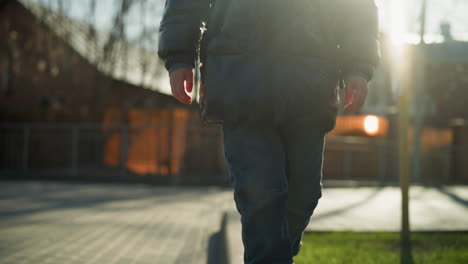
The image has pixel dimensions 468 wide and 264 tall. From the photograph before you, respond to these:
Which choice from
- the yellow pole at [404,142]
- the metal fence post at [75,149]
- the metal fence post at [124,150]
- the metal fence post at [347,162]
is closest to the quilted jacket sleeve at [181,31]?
the yellow pole at [404,142]

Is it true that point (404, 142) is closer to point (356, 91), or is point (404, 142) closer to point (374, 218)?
point (356, 91)

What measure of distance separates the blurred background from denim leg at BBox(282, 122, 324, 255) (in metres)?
10.1

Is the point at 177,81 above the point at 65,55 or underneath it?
underneath

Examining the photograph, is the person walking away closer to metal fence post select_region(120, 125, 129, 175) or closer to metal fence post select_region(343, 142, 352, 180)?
metal fence post select_region(120, 125, 129, 175)

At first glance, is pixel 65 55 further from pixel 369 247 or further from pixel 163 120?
pixel 369 247

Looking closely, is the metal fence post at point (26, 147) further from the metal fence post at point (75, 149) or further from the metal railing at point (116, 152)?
the metal fence post at point (75, 149)

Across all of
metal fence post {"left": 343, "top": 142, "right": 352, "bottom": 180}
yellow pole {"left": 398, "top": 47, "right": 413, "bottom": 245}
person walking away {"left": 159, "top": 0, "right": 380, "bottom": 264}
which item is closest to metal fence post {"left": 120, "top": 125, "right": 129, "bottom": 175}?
metal fence post {"left": 343, "top": 142, "right": 352, "bottom": 180}

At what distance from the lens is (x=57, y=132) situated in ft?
54.6

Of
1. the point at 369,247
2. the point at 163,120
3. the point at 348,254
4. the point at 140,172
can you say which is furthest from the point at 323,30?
the point at 163,120

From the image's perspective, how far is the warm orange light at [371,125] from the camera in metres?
27.2

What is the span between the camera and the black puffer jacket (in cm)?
213

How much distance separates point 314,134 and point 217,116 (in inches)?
14.8

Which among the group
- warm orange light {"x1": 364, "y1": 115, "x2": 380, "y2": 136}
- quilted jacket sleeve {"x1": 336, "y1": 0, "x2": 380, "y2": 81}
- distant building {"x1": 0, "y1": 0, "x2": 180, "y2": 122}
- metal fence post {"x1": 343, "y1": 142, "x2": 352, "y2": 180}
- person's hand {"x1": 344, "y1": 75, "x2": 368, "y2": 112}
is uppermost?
distant building {"x1": 0, "y1": 0, "x2": 180, "y2": 122}

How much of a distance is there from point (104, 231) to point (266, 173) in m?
3.09
